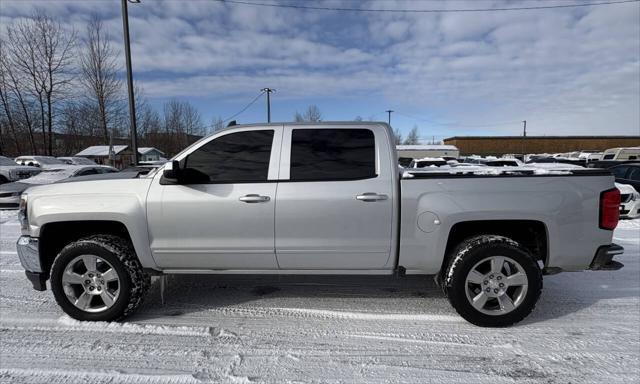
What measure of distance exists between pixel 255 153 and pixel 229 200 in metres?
0.52

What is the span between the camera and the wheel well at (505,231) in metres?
3.39

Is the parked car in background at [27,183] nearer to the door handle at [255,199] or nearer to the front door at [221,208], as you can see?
the front door at [221,208]

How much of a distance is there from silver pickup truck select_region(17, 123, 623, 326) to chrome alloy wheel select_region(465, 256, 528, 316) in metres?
0.01

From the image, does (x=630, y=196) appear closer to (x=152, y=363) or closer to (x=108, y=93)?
(x=152, y=363)

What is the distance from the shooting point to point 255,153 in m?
3.46

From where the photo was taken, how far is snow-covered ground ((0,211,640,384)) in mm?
2695

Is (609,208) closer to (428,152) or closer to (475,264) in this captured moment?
(475,264)

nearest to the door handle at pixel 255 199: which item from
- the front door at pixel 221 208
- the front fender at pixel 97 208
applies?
the front door at pixel 221 208

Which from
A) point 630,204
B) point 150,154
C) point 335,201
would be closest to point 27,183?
point 335,201

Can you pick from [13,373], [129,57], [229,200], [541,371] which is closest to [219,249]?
[229,200]

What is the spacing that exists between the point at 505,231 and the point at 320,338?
2.10 metres

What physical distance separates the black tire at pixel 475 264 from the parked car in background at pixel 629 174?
30.3ft

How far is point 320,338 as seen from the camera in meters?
3.19

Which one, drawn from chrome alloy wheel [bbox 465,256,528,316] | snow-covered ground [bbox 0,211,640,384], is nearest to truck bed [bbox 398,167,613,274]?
chrome alloy wheel [bbox 465,256,528,316]
